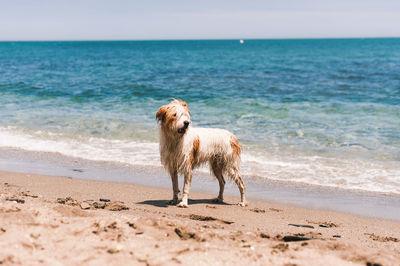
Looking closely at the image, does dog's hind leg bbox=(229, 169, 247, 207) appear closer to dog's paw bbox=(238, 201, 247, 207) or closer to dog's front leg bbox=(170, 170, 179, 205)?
dog's paw bbox=(238, 201, 247, 207)

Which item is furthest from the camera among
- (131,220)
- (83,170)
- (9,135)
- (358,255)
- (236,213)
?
(9,135)

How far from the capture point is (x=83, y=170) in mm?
9609

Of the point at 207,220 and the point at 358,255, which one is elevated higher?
the point at 358,255

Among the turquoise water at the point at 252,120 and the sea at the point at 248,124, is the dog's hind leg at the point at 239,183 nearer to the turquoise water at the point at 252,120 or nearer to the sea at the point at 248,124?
the sea at the point at 248,124

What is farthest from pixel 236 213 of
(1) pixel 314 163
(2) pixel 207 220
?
(1) pixel 314 163

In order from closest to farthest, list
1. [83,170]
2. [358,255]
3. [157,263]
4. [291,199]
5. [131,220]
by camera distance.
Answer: [157,263] < [358,255] < [131,220] < [291,199] < [83,170]

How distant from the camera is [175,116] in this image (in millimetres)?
6742

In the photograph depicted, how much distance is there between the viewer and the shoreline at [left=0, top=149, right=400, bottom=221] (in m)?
7.44

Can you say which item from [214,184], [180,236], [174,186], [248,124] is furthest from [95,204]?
[248,124]

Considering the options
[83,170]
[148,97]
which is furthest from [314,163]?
[148,97]

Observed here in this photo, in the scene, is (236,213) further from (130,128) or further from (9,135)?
(9,135)

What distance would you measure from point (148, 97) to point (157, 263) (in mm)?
18080

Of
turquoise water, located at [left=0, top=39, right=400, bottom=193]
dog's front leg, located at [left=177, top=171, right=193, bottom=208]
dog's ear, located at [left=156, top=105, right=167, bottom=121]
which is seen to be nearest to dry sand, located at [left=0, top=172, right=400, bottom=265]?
dog's front leg, located at [left=177, top=171, right=193, bottom=208]

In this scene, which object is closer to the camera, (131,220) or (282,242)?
(282,242)
